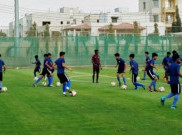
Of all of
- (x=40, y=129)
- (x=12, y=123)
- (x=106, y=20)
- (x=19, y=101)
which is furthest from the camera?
(x=106, y=20)

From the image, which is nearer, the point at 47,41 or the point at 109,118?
the point at 109,118

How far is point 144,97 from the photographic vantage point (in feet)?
59.5

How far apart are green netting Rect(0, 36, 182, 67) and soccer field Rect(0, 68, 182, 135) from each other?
26.0 meters

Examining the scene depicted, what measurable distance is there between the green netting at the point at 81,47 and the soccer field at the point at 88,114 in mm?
26014

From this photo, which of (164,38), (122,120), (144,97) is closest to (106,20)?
(164,38)

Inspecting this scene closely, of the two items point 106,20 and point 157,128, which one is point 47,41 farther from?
point 106,20

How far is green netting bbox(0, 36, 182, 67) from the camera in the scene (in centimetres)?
4553

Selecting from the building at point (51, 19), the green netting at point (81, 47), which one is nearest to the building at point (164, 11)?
the building at point (51, 19)

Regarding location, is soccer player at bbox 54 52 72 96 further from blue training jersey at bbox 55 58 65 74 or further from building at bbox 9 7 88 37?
building at bbox 9 7 88 37

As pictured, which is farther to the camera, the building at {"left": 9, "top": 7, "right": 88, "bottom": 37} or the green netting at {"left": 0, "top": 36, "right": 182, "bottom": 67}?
the building at {"left": 9, "top": 7, "right": 88, "bottom": 37}

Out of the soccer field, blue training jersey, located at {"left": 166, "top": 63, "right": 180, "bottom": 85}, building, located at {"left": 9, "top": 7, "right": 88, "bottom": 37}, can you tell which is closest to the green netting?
the soccer field

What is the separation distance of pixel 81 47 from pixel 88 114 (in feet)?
109

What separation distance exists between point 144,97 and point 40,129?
24.9 feet

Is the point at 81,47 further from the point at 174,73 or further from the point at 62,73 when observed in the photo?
the point at 174,73
